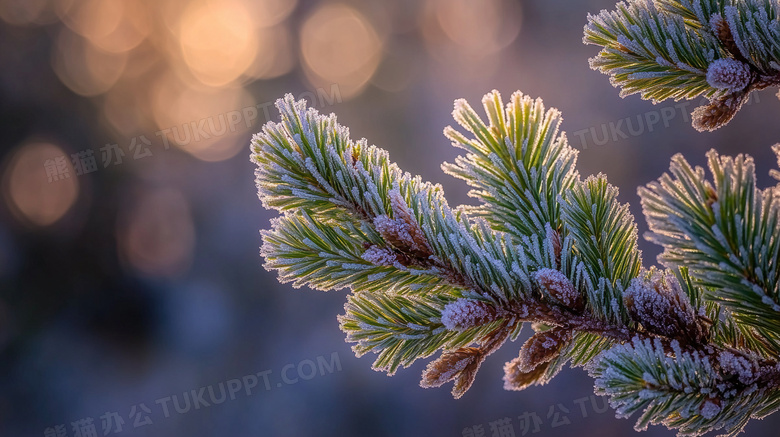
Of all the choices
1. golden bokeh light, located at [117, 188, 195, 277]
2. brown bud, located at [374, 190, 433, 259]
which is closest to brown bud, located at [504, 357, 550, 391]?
brown bud, located at [374, 190, 433, 259]

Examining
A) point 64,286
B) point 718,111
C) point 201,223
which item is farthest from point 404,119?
point 718,111

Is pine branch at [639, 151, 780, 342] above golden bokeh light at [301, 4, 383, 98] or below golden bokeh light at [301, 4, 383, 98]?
below

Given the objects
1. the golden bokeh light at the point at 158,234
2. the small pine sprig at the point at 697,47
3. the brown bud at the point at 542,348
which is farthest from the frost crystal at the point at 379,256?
the golden bokeh light at the point at 158,234

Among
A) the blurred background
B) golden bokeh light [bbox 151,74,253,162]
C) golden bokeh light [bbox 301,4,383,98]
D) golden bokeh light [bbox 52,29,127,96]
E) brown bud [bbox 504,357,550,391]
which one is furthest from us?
golden bokeh light [bbox 301,4,383,98]

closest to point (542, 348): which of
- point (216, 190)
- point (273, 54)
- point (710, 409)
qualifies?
point (710, 409)

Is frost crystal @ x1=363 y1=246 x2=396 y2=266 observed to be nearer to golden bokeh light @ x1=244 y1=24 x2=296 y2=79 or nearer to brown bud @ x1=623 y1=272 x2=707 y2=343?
brown bud @ x1=623 y1=272 x2=707 y2=343

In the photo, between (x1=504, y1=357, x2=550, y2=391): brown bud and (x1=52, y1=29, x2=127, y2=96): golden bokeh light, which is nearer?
(x1=504, y1=357, x2=550, y2=391): brown bud
